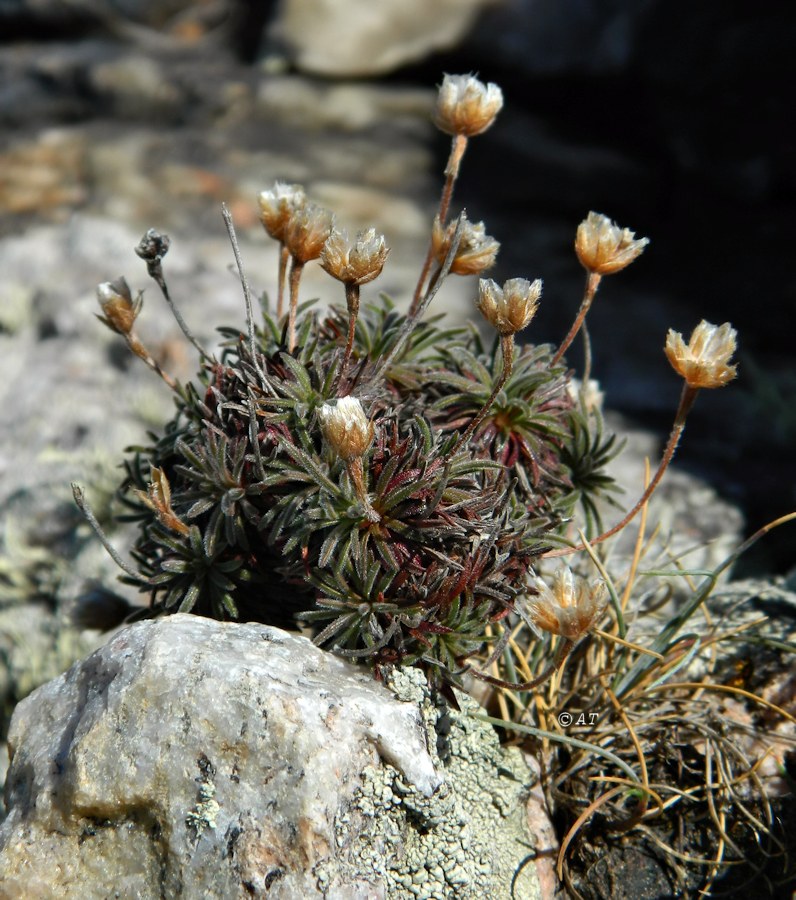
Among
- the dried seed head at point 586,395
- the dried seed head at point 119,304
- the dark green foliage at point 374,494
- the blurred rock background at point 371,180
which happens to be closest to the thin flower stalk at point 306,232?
the dark green foliage at point 374,494

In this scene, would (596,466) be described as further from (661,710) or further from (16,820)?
(16,820)

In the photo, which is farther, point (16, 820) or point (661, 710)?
point (661, 710)

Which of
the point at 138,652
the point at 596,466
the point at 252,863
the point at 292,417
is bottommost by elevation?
the point at 252,863

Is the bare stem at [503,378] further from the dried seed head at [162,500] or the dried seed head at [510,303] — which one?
the dried seed head at [162,500]

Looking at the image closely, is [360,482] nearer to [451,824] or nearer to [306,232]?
[306,232]

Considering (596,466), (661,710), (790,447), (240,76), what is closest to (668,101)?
(790,447)

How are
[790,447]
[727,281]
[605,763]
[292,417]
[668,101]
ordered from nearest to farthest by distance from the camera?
[292,417] < [605,763] < [790,447] < [727,281] < [668,101]

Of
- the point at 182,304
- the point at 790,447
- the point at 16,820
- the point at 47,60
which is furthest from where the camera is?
the point at 47,60
